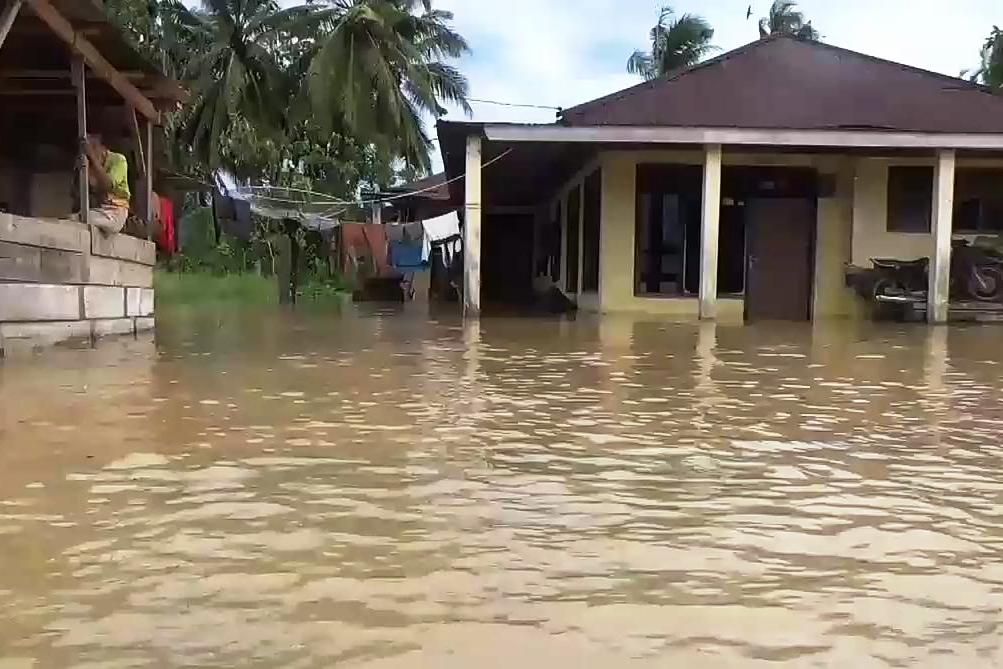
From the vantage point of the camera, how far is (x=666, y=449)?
369 cm

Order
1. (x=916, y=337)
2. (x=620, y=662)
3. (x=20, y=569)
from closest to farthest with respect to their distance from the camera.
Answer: (x=620, y=662)
(x=20, y=569)
(x=916, y=337)

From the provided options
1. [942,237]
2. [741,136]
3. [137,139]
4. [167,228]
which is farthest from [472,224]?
[942,237]

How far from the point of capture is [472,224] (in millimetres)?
12836

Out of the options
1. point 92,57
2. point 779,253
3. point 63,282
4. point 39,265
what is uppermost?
point 92,57

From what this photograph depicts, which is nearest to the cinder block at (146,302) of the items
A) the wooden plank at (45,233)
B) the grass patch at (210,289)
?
the wooden plank at (45,233)

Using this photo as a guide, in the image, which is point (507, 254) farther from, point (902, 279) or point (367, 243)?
point (902, 279)

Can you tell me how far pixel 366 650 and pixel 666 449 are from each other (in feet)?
6.69

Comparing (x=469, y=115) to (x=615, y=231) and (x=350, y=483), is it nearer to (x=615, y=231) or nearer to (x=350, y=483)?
(x=615, y=231)

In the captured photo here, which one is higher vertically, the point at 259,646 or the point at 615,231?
the point at 615,231

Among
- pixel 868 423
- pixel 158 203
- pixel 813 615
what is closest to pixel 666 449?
pixel 868 423

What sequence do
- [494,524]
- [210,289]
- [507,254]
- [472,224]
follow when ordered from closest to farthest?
1. [494,524]
2. [472,224]
3. [210,289]
4. [507,254]

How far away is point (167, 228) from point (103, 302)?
4144mm

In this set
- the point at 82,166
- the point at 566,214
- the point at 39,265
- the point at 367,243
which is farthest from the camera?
the point at 367,243

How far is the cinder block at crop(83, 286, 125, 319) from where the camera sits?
315 inches
